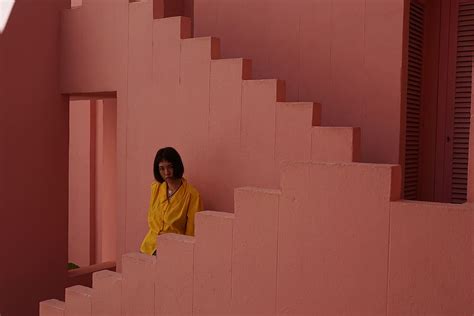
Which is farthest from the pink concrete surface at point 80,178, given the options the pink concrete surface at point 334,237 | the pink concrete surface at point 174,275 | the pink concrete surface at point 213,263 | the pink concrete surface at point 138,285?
the pink concrete surface at point 334,237

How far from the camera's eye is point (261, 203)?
11.1 feet

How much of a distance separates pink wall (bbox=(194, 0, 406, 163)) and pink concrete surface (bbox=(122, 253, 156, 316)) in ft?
6.87

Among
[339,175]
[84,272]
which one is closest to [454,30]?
[339,175]

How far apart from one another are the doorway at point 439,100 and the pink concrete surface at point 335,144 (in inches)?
46.1

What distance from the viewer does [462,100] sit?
5.14m

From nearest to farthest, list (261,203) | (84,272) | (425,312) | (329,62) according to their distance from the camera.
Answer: (425,312), (261,203), (329,62), (84,272)

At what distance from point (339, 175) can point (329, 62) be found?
7.54 ft

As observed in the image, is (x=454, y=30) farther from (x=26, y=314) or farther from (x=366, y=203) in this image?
(x=26, y=314)

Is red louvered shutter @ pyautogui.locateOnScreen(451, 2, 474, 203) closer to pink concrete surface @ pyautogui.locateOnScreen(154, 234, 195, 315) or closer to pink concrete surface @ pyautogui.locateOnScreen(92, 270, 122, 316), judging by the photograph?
pink concrete surface @ pyautogui.locateOnScreen(154, 234, 195, 315)

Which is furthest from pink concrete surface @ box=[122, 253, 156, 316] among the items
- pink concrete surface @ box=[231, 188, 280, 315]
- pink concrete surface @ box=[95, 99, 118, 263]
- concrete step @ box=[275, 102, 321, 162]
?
pink concrete surface @ box=[95, 99, 118, 263]

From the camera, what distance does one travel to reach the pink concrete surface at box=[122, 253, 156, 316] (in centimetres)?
396

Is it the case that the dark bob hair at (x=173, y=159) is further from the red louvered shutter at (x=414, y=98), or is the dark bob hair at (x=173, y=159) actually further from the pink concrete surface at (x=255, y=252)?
the red louvered shutter at (x=414, y=98)

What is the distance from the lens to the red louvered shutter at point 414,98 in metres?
5.05

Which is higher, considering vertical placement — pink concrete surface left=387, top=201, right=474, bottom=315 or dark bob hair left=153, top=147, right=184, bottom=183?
dark bob hair left=153, top=147, right=184, bottom=183
